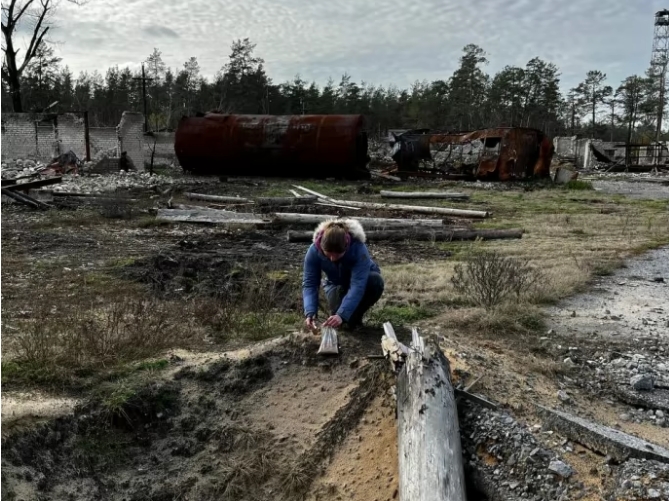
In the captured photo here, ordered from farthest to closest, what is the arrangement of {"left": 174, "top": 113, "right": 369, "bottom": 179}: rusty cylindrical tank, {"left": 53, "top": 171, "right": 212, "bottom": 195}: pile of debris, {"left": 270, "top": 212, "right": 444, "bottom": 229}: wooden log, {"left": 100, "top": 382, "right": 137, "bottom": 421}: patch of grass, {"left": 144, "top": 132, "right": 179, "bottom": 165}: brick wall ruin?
{"left": 144, "top": 132, "right": 179, "bottom": 165}: brick wall ruin, {"left": 174, "top": 113, "right": 369, "bottom": 179}: rusty cylindrical tank, {"left": 53, "top": 171, "right": 212, "bottom": 195}: pile of debris, {"left": 270, "top": 212, "right": 444, "bottom": 229}: wooden log, {"left": 100, "top": 382, "right": 137, "bottom": 421}: patch of grass

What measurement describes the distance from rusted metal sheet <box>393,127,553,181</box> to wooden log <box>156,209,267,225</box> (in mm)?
11119

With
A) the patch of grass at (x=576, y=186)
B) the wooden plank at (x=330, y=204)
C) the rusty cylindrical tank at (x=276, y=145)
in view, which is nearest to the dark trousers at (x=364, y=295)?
the wooden plank at (x=330, y=204)

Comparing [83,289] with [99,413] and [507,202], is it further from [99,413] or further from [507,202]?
[507,202]

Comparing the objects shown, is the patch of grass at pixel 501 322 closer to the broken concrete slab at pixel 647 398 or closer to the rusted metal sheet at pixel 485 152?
the broken concrete slab at pixel 647 398

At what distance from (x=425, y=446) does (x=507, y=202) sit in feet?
46.4

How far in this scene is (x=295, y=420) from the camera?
12.8 ft

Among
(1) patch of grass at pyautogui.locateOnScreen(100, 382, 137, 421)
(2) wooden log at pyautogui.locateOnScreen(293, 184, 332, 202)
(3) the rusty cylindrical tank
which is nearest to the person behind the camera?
(1) patch of grass at pyautogui.locateOnScreen(100, 382, 137, 421)

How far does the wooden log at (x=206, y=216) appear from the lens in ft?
40.1

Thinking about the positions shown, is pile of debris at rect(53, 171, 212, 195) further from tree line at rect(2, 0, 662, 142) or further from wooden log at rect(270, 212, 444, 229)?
tree line at rect(2, 0, 662, 142)

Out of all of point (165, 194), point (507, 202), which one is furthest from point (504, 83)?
point (165, 194)

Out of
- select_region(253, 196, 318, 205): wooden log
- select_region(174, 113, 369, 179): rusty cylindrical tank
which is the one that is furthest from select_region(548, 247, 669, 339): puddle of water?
select_region(174, 113, 369, 179): rusty cylindrical tank

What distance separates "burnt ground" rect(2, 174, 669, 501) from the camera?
10.6 feet

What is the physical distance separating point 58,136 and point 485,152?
16356 mm

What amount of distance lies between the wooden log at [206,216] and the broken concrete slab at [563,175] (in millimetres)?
13755
